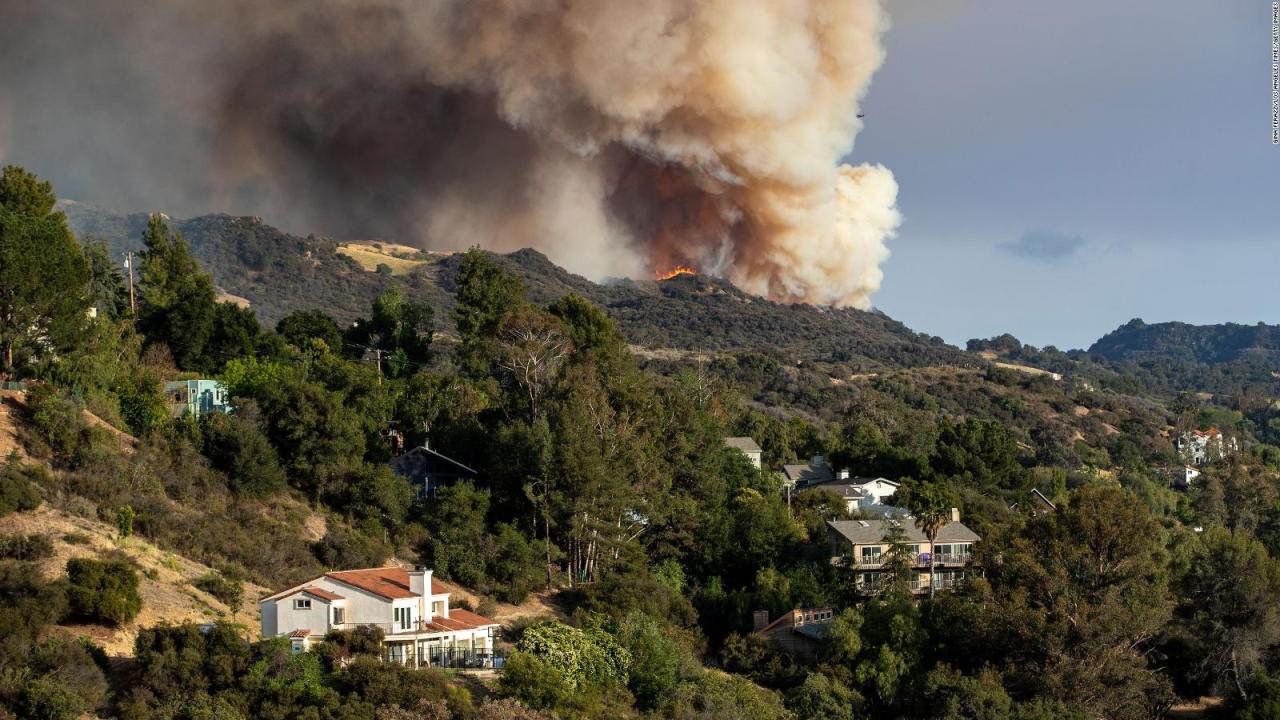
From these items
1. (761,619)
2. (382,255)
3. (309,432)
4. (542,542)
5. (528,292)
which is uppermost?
(382,255)

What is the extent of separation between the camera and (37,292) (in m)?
42.6

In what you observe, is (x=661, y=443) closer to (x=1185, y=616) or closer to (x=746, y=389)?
(x=1185, y=616)

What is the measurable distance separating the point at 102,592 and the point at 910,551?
25134 mm

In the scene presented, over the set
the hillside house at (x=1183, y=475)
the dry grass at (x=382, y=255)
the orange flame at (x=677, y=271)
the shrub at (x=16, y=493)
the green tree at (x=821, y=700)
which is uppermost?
→ the dry grass at (x=382, y=255)

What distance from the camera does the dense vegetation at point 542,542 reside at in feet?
107

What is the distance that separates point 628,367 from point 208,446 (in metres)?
16.8

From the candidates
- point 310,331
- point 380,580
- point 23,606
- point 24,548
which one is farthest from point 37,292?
A: point 310,331

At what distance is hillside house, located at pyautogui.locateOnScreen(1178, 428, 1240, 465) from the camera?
102812 millimetres

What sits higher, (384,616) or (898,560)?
(898,560)

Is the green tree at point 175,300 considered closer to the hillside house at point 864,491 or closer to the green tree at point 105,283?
the green tree at point 105,283

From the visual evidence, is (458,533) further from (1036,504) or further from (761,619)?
(1036,504)

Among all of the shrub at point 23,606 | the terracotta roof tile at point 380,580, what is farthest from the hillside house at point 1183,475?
the shrub at point 23,606

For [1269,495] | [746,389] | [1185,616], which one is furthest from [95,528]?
[746,389]

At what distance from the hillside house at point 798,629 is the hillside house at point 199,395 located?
1812 centimetres
